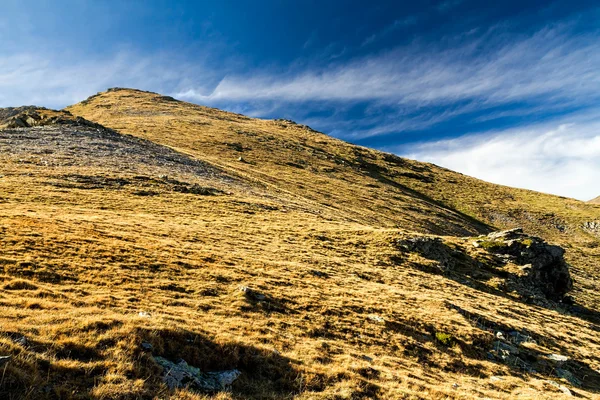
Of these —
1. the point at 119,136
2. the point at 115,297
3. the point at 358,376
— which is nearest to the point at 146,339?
the point at 115,297

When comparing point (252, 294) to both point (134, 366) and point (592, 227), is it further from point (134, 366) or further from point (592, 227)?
point (592, 227)

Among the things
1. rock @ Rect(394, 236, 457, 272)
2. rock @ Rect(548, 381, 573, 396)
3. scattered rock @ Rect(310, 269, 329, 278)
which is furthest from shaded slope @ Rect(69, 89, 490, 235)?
rock @ Rect(548, 381, 573, 396)

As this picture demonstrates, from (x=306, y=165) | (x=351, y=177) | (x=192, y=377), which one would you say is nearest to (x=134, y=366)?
(x=192, y=377)

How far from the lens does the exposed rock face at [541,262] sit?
34094mm

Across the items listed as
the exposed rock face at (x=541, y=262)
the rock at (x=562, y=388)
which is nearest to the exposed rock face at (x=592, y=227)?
the exposed rock face at (x=541, y=262)

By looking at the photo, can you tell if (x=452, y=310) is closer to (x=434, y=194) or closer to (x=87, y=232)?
(x=87, y=232)

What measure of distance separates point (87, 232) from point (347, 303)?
17873 millimetres

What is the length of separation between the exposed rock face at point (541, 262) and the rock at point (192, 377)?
33989mm

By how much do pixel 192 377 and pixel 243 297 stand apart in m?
7.78

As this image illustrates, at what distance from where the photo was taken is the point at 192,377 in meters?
9.82

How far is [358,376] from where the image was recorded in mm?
12258

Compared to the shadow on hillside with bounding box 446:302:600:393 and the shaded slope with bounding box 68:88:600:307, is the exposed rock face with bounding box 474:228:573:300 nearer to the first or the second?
the shaded slope with bounding box 68:88:600:307

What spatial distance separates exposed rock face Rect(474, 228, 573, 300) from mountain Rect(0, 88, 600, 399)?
17cm

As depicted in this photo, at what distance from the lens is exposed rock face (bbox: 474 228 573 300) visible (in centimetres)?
3409
